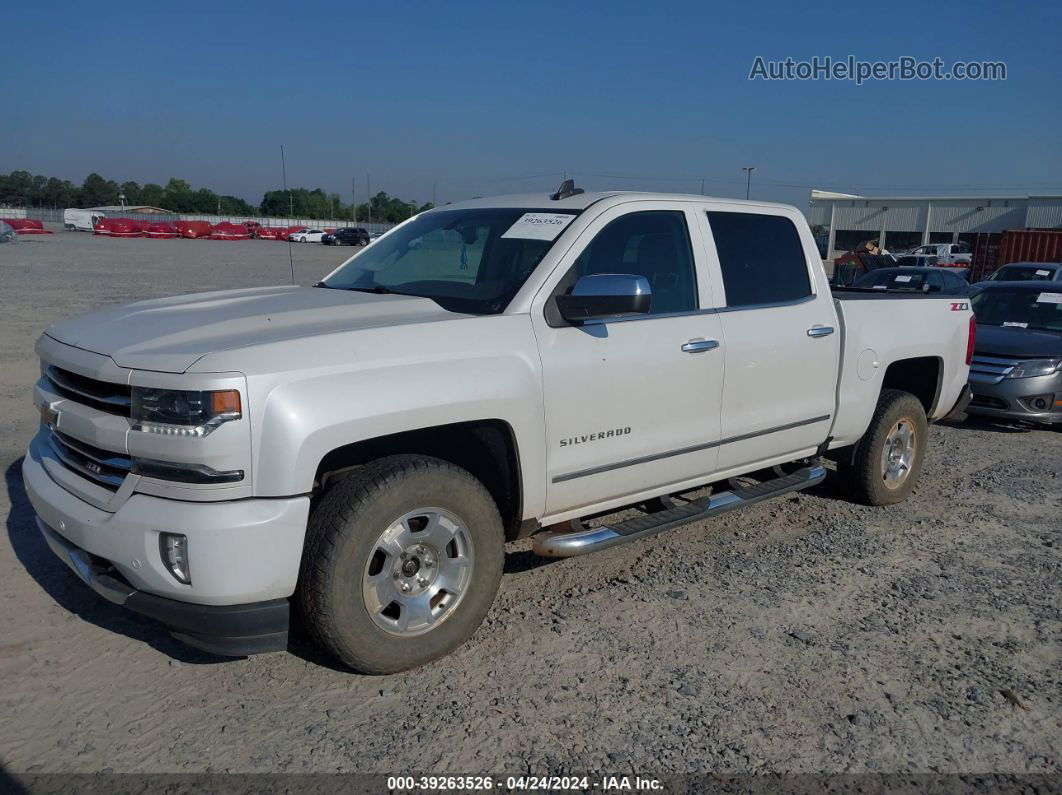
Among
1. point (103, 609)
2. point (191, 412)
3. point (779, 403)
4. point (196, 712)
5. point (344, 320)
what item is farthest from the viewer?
point (779, 403)

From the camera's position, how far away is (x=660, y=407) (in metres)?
4.20

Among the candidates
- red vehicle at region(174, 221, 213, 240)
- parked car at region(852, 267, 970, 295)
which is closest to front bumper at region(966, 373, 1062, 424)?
parked car at region(852, 267, 970, 295)

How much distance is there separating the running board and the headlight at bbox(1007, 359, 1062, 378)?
4705 mm

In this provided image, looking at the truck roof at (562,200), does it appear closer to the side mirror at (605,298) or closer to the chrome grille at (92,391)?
the side mirror at (605,298)

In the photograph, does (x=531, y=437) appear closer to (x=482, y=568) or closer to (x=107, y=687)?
(x=482, y=568)

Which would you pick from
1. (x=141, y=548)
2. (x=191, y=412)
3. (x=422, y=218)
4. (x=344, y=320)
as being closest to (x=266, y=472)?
(x=191, y=412)

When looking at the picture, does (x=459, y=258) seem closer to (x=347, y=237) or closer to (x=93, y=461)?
(x=93, y=461)

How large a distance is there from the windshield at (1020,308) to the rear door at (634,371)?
695 cm

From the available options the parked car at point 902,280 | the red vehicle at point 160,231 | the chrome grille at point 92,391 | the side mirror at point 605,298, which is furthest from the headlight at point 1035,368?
the red vehicle at point 160,231

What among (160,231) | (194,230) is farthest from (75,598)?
(194,230)

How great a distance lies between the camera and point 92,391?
3.31 metres

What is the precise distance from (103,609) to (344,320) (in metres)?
1.82

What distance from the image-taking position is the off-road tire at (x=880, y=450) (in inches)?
225

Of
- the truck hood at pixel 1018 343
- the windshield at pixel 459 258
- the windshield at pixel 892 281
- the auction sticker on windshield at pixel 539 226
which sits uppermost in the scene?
the auction sticker on windshield at pixel 539 226
